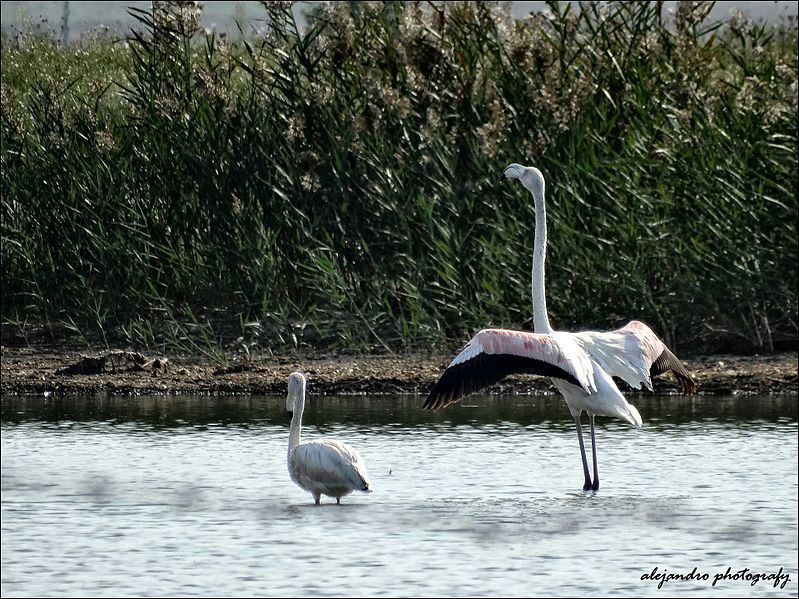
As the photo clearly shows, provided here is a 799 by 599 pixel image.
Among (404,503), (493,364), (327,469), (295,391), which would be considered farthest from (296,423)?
(493,364)

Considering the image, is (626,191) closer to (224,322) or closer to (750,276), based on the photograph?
(750,276)

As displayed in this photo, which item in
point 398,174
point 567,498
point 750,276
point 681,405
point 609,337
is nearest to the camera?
point 567,498

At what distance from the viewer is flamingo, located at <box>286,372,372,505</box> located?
26.8ft

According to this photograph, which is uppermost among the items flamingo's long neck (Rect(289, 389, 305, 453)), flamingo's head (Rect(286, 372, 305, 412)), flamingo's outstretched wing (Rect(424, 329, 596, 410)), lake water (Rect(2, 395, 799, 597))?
flamingo's outstretched wing (Rect(424, 329, 596, 410))

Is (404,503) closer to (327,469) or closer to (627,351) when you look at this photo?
(327,469)

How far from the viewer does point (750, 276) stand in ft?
39.5

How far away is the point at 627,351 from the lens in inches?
348

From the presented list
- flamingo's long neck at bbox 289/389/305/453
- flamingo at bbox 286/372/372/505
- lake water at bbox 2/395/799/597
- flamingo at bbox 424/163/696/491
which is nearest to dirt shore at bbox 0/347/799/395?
lake water at bbox 2/395/799/597

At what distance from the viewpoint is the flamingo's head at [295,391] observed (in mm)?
9281

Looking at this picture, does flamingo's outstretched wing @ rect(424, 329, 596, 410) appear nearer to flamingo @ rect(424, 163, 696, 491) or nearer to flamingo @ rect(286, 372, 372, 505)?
flamingo @ rect(424, 163, 696, 491)

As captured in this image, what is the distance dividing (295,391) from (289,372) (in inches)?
123

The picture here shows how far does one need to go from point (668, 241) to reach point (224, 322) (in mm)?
3609

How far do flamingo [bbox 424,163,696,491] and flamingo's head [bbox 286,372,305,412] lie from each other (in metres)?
0.90

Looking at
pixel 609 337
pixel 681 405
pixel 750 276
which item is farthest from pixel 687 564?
pixel 750 276
